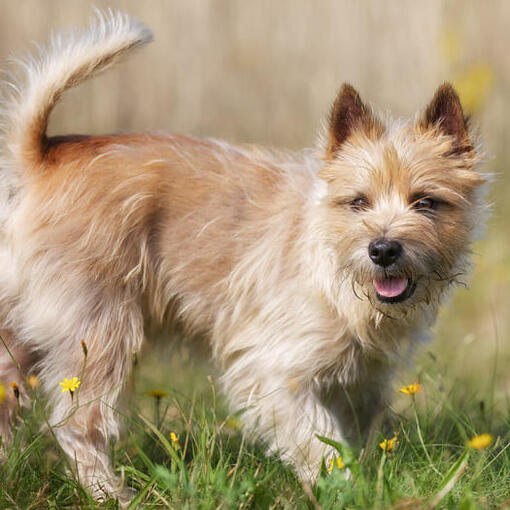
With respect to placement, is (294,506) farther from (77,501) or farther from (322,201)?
(322,201)

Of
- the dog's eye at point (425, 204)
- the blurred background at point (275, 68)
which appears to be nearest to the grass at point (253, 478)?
the dog's eye at point (425, 204)

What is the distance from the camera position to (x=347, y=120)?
141 inches

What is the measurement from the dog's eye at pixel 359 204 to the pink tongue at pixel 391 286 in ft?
1.13

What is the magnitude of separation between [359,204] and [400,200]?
0.60 ft

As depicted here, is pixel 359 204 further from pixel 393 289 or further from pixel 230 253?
pixel 230 253

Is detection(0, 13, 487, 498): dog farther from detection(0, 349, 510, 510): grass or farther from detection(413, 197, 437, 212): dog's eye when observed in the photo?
detection(0, 349, 510, 510): grass

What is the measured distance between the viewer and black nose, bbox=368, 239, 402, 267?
3125mm

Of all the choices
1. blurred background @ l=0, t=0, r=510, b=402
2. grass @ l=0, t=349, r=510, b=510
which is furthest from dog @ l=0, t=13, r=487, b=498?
blurred background @ l=0, t=0, r=510, b=402

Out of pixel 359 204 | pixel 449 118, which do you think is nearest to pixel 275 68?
pixel 449 118

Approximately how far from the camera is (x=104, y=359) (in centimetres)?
356

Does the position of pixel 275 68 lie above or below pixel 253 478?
above

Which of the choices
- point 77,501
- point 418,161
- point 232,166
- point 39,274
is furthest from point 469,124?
point 77,501

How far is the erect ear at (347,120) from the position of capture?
3521mm

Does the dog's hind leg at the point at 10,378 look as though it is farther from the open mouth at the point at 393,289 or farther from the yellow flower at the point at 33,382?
the open mouth at the point at 393,289
